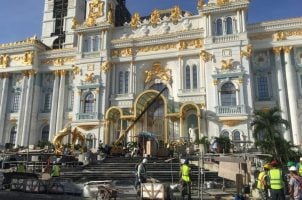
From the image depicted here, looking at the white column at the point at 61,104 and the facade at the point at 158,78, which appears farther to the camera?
the white column at the point at 61,104

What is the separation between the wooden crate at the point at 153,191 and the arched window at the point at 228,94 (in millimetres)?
20824

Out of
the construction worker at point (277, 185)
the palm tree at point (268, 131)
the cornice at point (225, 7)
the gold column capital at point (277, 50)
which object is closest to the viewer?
the construction worker at point (277, 185)

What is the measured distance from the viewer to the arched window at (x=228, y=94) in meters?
30.9

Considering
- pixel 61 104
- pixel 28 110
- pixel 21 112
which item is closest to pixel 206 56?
pixel 61 104

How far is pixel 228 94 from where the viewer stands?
102ft

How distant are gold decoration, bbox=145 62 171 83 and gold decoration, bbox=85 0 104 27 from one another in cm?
891

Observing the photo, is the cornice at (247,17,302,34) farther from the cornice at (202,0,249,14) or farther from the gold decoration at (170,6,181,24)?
the gold decoration at (170,6,181,24)

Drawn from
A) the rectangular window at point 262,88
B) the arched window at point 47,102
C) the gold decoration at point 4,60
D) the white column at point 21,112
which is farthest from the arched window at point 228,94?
the gold decoration at point 4,60

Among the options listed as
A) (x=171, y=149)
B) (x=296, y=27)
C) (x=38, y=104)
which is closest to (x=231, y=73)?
(x=296, y=27)

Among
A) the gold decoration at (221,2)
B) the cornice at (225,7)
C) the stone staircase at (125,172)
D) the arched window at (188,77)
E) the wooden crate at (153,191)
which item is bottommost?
the wooden crate at (153,191)

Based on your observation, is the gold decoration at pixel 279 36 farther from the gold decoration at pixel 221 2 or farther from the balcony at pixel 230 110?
the balcony at pixel 230 110

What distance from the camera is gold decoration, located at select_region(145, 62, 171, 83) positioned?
35.0 meters

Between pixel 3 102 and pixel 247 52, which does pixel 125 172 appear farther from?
pixel 3 102

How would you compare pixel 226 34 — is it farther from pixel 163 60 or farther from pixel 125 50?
pixel 125 50
